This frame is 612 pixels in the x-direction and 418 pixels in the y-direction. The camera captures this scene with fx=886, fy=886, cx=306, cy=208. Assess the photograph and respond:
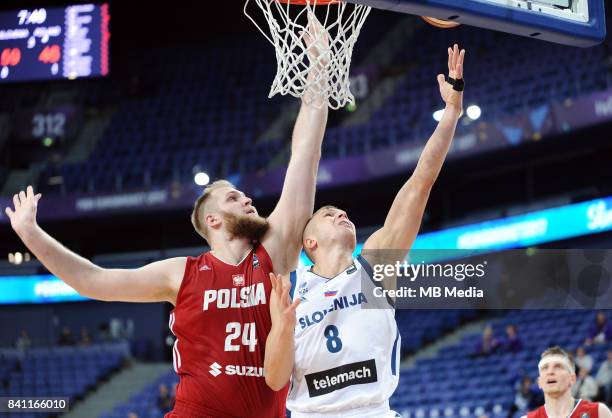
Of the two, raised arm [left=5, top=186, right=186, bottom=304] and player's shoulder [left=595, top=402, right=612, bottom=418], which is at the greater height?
raised arm [left=5, top=186, right=186, bottom=304]

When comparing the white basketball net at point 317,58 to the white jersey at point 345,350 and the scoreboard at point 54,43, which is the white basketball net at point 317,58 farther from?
the scoreboard at point 54,43

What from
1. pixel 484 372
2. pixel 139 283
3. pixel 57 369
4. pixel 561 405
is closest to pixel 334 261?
pixel 139 283

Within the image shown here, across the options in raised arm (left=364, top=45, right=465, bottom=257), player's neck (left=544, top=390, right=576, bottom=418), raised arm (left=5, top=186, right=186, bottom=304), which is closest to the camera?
raised arm (left=5, top=186, right=186, bottom=304)

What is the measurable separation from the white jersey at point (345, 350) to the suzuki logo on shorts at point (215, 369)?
0.37 meters

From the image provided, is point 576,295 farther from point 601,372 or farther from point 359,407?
point 359,407

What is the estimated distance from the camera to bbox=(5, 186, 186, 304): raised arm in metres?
3.54

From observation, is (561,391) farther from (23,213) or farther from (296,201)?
(23,213)

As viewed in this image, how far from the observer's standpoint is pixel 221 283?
3699 mm

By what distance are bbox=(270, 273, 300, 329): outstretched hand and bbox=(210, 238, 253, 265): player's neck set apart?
15.6 inches

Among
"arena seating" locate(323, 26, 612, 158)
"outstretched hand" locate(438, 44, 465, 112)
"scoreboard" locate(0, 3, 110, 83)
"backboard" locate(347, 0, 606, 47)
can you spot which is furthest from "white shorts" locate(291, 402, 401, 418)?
"arena seating" locate(323, 26, 612, 158)

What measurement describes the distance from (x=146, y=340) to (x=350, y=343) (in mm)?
17141

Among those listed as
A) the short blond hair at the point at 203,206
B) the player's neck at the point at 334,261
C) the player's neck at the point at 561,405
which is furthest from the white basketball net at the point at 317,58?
the player's neck at the point at 561,405

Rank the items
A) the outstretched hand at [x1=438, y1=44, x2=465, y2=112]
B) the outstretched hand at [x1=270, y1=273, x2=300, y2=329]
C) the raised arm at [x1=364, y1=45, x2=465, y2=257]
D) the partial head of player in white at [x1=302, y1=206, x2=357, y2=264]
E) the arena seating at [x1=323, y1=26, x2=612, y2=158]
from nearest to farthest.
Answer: the outstretched hand at [x1=270, y1=273, x2=300, y2=329]
the raised arm at [x1=364, y1=45, x2=465, y2=257]
the partial head of player in white at [x1=302, y1=206, x2=357, y2=264]
the outstretched hand at [x1=438, y1=44, x2=465, y2=112]
the arena seating at [x1=323, y1=26, x2=612, y2=158]

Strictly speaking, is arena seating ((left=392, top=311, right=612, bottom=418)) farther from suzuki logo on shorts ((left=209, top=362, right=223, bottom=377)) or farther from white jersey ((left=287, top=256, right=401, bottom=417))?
suzuki logo on shorts ((left=209, top=362, right=223, bottom=377))
